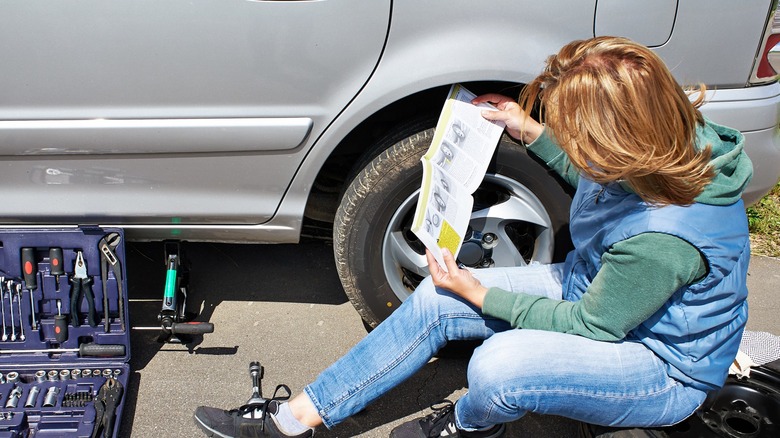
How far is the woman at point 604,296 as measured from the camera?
153 cm

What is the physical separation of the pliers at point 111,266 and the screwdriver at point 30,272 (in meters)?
0.21

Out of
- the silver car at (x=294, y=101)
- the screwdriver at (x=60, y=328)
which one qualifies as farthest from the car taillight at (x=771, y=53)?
the screwdriver at (x=60, y=328)

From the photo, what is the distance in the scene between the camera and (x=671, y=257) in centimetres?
153

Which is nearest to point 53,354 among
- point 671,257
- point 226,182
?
point 226,182

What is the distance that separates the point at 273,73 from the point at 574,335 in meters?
1.12

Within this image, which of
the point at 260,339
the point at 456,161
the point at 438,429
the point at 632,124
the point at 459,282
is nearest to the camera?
the point at 632,124

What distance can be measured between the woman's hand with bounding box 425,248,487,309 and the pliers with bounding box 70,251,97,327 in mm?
1191

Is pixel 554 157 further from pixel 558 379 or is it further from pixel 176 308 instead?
pixel 176 308

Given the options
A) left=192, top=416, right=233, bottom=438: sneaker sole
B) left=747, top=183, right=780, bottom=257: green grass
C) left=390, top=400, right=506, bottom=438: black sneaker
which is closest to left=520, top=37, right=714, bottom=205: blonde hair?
left=390, top=400, right=506, bottom=438: black sneaker

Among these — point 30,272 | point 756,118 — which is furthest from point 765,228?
point 30,272

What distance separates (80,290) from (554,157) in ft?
5.27

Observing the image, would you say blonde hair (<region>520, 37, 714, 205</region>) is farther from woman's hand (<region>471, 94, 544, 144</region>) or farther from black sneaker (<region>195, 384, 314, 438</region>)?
black sneaker (<region>195, 384, 314, 438</region>)

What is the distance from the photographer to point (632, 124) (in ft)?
4.98

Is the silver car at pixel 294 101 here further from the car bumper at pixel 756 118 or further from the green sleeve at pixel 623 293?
the green sleeve at pixel 623 293
